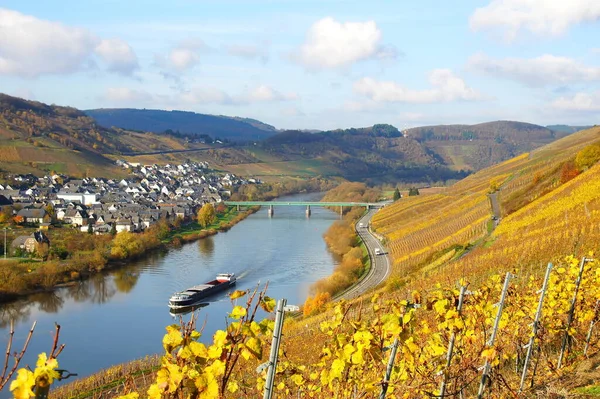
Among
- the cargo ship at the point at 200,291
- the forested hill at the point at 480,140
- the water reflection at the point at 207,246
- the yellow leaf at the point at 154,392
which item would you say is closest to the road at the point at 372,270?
the cargo ship at the point at 200,291

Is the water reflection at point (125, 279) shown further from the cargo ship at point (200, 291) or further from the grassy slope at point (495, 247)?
the grassy slope at point (495, 247)

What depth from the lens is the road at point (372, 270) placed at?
20312 mm

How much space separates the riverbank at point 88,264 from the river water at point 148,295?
61 centimetres

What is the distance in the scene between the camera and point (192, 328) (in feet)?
6.94

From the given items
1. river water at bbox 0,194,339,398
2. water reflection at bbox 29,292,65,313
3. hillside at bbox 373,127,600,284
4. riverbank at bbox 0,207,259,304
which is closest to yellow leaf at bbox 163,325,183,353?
river water at bbox 0,194,339,398

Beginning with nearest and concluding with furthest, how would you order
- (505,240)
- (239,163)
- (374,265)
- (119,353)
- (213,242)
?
1. (119,353)
2. (505,240)
3. (374,265)
4. (213,242)
5. (239,163)

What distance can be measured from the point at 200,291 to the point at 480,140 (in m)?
142

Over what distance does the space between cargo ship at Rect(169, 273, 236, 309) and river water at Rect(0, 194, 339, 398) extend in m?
0.33

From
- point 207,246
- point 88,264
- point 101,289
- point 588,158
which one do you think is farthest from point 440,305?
point 207,246

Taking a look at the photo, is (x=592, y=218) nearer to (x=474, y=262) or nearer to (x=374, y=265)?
(x=474, y=262)

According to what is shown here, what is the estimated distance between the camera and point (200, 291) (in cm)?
2094

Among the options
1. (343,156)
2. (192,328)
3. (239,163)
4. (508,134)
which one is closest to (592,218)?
(192,328)

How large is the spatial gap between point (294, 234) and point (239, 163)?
2275 inches

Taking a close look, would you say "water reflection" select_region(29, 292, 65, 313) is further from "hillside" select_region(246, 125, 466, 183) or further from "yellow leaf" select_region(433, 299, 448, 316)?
"hillside" select_region(246, 125, 466, 183)
